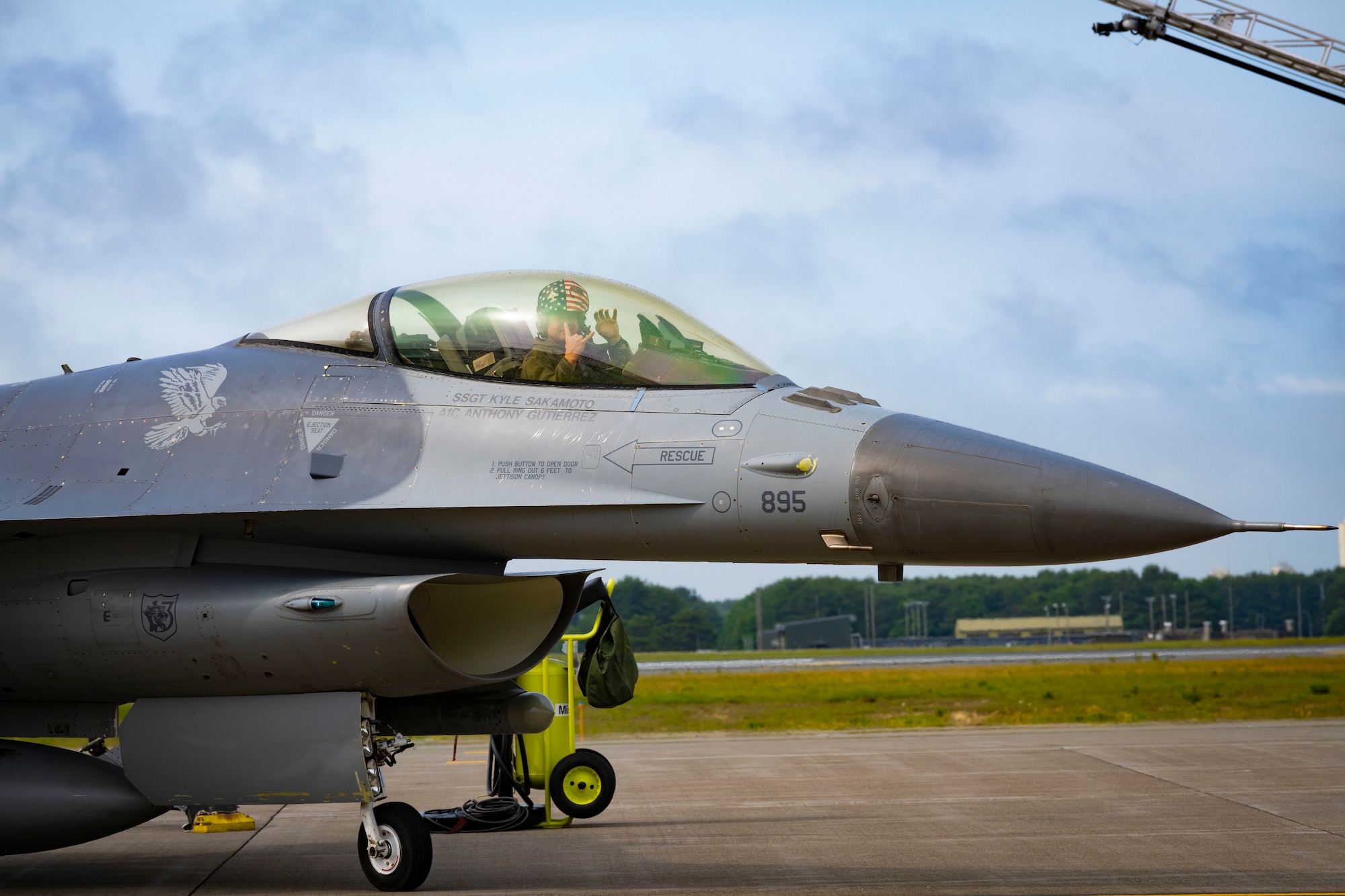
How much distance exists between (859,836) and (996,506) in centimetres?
417

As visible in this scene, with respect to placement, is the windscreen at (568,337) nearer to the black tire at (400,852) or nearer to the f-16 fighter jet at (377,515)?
the f-16 fighter jet at (377,515)

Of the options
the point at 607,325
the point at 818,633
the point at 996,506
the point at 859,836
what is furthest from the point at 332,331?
the point at 818,633

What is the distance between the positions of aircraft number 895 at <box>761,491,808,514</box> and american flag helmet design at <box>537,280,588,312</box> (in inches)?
59.8

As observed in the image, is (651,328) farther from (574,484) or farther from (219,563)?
(219,563)

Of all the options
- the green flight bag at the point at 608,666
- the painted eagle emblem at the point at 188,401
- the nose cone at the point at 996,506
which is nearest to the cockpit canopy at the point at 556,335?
the painted eagle emblem at the point at 188,401

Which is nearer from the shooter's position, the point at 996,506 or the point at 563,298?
the point at 996,506

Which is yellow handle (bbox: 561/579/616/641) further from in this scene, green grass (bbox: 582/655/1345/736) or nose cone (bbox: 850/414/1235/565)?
green grass (bbox: 582/655/1345/736)

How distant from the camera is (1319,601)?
131 metres

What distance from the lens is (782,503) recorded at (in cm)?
577

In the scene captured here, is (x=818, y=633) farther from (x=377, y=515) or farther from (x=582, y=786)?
(x=377, y=515)

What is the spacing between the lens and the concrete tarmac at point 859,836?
7082mm

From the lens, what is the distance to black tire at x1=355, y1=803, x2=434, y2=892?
6.37 m

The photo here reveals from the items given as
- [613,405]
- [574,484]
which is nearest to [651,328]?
[613,405]

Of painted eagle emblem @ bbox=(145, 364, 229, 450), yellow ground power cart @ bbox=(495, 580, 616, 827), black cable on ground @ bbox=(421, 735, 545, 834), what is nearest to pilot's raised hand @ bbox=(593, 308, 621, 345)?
painted eagle emblem @ bbox=(145, 364, 229, 450)
